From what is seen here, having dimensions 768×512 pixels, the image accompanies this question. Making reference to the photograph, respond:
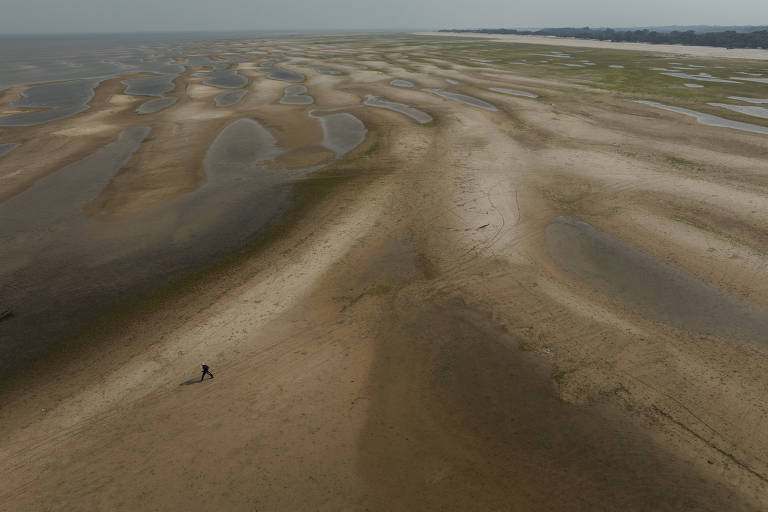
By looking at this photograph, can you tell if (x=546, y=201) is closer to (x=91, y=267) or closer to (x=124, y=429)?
(x=124, y=429)

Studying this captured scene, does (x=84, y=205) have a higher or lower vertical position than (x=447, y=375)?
higher

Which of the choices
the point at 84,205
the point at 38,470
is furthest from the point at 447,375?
the point at 84,205

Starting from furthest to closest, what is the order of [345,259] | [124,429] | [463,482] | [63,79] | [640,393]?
[63,79] < [345,259] < [640,393] < [124,429] < [463,482]

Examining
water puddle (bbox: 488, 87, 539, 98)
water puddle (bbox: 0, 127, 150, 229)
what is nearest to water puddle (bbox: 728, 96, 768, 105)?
water puddle (bbox: 488, 87, 539, 98)

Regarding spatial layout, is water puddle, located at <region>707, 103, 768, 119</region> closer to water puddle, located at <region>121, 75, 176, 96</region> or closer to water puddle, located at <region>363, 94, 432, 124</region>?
water puddle, located at <region>363, 94, 432, 124</region>

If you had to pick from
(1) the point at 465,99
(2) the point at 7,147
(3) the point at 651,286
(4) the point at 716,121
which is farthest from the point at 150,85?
(4) the point at 716,121

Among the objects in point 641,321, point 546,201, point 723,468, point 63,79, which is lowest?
point 723,468
